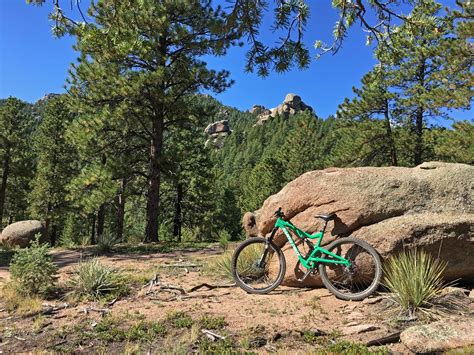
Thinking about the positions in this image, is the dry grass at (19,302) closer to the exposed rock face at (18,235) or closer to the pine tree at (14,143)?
the exposed rock face at (18,235)

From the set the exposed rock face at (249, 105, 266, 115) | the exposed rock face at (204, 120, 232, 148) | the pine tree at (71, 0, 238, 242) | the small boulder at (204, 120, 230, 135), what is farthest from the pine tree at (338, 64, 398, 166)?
the exposed rock face at (249, 105, 266, 115)

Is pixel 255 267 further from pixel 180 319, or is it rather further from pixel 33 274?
pixel 33 274

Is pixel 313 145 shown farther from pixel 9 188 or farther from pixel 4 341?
pixel 4 341

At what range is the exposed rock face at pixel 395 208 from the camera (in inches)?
215

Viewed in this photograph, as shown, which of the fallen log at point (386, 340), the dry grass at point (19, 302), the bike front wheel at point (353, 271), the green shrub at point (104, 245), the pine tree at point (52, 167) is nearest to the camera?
the fallen log at point (386, 340)

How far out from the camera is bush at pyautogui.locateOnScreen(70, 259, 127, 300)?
6.08 m

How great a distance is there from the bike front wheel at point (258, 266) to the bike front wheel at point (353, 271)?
77 centimetres

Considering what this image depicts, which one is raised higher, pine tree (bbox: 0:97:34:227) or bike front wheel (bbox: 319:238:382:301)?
pine tree (bbox: 0:97:34:227)

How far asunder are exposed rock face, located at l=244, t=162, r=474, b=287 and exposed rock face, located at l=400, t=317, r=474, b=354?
5.48 feet

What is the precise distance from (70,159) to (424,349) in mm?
28527

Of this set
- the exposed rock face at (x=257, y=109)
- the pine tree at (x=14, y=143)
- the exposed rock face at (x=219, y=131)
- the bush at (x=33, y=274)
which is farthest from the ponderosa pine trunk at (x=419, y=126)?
the exposed rock face at (x=257, y=109)

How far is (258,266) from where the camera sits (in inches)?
249

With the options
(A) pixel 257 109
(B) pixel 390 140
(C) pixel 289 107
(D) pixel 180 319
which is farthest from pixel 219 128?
(D) pixel 180 319

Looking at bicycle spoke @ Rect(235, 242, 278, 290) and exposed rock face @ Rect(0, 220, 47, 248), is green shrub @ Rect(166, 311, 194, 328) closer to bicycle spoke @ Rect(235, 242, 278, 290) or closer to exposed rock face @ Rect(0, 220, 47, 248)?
bicycle spoke @ Rect(235, 242, 278, 290)
